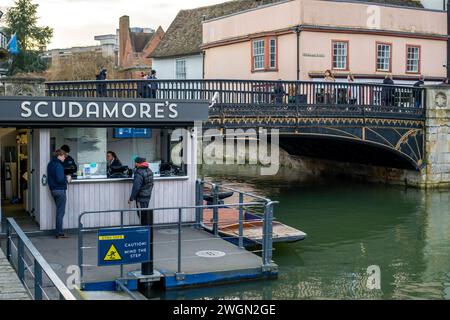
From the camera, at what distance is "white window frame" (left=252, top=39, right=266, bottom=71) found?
104 feet

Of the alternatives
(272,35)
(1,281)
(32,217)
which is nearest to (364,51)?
(272,35)

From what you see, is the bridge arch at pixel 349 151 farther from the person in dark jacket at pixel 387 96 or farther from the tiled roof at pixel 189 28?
the tiled roof at pixel 189 28

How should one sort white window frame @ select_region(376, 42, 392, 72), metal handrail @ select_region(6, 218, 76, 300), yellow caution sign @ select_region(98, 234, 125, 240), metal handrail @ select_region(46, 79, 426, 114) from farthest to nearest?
white window frame @ select_region(376, 42, 392, 72) → metal handrail @ select_region(46, 79, 426, 114) → yellow caution sign @ select_region(98, 234, 125, 240) → metal handrail @ select_region(6, 218, 76, 300)

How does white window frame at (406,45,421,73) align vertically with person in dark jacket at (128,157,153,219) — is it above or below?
above

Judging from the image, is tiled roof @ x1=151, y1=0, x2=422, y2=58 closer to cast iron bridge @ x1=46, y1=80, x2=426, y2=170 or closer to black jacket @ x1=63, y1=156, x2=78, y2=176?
cast iron bridge @ x1=46, y1=80, x2=426, y2=170

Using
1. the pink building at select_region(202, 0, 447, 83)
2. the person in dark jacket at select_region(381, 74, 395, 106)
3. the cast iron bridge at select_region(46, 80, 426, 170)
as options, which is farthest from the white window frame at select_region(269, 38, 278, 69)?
the person in dark jacket at select_region(381, 74, 395, 106)

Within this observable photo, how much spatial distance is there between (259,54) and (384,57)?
5706 mm

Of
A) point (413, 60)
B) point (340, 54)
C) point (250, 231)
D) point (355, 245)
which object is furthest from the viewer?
point (413, 60)

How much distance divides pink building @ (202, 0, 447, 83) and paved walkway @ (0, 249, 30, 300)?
72.4ft

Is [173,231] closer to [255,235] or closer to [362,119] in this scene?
[255,235]

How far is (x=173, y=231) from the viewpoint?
14734 mm

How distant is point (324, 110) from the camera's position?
80.5 ft

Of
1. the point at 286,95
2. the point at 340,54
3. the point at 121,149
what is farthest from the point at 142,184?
the point at 340,54

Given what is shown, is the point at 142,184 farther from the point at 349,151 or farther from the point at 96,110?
the point at 349,151
